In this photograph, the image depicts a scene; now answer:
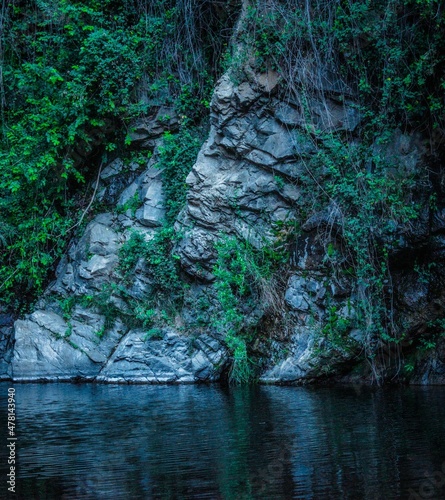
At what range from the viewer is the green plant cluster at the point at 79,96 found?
1163cm

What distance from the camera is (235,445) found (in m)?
5.84

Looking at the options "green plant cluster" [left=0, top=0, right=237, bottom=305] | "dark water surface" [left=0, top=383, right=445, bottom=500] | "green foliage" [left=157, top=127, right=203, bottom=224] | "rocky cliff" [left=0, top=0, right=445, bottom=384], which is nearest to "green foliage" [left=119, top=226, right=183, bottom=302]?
"rocky cliff" [left=0, top=0, right=445, bottom=384]

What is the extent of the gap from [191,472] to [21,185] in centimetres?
811

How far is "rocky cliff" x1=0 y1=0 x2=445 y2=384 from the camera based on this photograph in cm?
923

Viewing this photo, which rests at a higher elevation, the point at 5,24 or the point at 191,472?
the point at 5,24

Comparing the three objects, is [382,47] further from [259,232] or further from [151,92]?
[151,92]

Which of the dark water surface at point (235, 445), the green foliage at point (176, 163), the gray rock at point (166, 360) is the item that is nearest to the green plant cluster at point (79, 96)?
the green foliage at point (176, 163)

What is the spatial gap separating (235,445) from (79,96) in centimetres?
760

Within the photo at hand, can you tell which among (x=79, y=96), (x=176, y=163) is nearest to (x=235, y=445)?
(x=176, y=163)

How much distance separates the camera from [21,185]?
466 inches

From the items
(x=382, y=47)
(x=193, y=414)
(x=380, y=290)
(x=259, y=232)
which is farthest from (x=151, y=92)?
(x=193, y=414)

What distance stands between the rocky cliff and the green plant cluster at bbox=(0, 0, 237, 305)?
1020 millimetres

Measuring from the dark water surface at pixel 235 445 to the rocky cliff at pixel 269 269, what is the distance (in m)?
0.93

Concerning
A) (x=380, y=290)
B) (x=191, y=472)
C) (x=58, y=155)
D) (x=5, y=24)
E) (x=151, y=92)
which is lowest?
(x=191, y=472)
